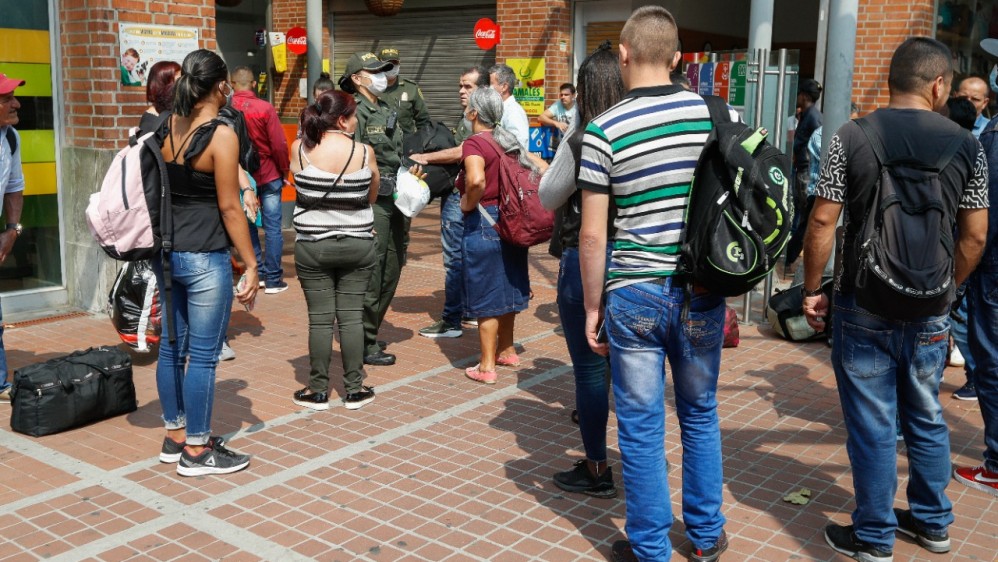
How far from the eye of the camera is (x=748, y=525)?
416 cm

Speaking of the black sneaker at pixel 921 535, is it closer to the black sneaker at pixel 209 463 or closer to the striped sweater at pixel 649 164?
Result: the striped sweater at pixel 649 164

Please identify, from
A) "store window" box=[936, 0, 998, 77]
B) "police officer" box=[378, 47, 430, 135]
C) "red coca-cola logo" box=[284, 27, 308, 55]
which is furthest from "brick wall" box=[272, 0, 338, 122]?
"police officer" box=[378, 47, 430, 135]

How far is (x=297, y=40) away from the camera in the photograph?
55.2 feet

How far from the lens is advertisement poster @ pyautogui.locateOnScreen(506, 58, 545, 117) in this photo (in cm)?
1442

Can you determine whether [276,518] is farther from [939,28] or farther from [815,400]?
[939,28]

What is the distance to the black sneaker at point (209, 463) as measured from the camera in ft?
15.1

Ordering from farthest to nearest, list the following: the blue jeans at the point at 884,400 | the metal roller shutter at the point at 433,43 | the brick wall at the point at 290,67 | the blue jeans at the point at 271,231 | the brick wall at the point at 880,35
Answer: the brick wall at the point at 290,67 < the metal roller shutter at the point at 433,43 < the brick wall at the point at 880,35 < the blue jeans at the point at 271,231 < the blue jeans at the point at 884,400

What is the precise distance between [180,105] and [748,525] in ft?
10.4

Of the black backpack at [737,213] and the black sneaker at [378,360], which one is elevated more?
the black backpack at [737,213]

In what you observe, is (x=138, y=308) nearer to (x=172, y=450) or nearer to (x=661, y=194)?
(x=172, y=450)

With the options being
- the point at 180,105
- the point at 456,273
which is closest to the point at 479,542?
the point at 180,105

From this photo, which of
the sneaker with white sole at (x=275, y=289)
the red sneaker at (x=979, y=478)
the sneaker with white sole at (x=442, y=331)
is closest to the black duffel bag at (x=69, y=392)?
the sneaker with white sole at (x=442, y=331)

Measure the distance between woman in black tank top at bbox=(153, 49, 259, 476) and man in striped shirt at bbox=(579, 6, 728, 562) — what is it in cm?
183

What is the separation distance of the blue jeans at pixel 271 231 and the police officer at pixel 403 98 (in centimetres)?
221
